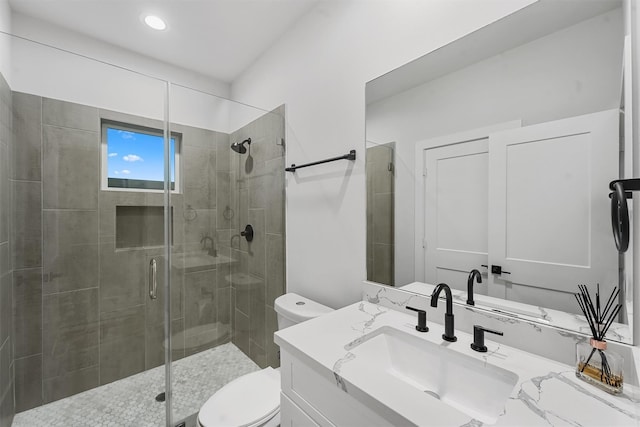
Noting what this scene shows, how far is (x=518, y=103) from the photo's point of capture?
88 cm

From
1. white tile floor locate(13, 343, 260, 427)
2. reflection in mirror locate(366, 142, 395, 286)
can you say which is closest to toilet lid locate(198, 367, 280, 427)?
white tile floor locate(13, 343, 260, 427)

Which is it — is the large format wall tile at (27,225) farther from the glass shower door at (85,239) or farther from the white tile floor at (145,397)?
the white tile floor at (145,397)

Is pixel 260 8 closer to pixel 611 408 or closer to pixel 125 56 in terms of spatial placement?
pixel 125 56

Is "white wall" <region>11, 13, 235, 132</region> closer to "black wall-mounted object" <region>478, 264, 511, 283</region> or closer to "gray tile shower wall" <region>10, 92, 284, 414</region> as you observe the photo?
"gray tile shower wall" <region>10, 92, 284, 414</region>

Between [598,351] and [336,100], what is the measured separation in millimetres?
1436

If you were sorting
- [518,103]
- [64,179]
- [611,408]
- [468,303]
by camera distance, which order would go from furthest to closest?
[64,179], [468,303], [518,103], [611,408]

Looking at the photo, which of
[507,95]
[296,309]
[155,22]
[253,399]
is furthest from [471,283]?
[155,22]

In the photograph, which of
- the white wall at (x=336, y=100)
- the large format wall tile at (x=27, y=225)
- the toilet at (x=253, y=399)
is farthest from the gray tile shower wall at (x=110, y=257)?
the toilet at (x=253, y=399)

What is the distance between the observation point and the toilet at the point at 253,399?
3.79ft

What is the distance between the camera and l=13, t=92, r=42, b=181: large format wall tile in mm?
1441

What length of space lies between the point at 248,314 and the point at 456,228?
1501mm

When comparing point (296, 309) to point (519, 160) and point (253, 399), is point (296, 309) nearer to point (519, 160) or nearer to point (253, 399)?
point (253, 399)

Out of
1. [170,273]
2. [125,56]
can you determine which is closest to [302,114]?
[170,273]

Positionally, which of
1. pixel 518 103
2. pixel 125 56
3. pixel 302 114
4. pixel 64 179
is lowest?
pixel 64 179
